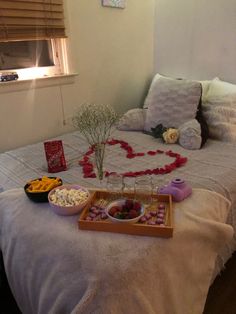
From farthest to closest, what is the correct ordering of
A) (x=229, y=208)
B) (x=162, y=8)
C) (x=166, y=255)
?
(x=162, y=8) < (x=229, y=208) < (x=166, y=255)

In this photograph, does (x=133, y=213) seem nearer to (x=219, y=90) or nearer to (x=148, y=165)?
(x=148, y=165)

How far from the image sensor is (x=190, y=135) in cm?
181

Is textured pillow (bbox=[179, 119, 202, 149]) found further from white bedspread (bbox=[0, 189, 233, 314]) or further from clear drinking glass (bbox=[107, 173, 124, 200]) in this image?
clear drinking glass (bbox=[107, 173, 124, 200])

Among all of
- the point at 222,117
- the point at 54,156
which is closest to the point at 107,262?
the point at 54,156

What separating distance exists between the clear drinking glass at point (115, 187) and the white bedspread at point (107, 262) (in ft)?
0.70

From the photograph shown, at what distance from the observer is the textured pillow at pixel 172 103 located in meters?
1.96

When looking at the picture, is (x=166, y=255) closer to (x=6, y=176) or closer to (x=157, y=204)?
(x=157, y=204)

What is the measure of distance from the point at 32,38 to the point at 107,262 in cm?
156

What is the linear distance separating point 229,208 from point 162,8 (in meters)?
1.97

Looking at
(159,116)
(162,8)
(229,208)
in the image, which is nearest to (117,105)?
(159,116)

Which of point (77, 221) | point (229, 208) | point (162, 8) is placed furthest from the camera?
point (162, 8)

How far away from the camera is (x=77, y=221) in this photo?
41.6 inches

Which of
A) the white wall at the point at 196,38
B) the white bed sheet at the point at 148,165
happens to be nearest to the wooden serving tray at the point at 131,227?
the white bed sheet at the point at 148,165

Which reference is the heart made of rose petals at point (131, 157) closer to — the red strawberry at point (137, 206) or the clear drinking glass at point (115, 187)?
the clear drinking glass at point (115, 187)
